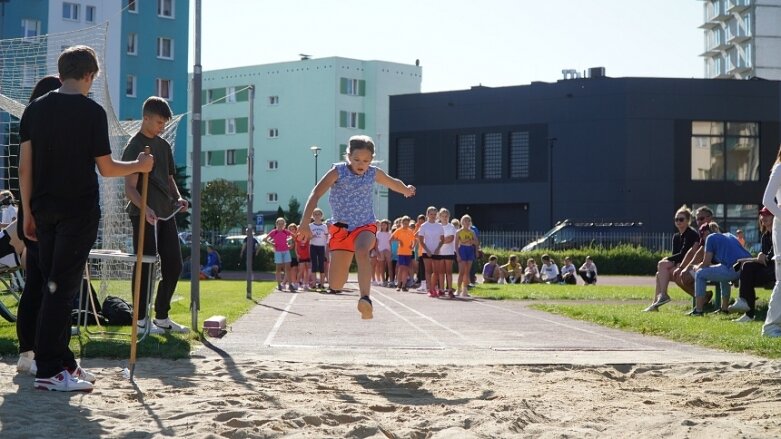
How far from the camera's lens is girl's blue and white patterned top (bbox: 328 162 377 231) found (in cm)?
930

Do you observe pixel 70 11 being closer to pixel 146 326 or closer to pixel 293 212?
pixel 293 212

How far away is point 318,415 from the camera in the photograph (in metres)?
5.88

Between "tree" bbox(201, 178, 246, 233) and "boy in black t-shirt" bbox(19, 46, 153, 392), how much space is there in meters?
60.2

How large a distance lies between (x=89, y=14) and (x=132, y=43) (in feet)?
10.6

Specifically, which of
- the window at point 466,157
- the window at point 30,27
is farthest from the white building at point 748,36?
the window at point 30,27

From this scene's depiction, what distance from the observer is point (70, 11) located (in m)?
59.1

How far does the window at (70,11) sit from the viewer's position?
193ft

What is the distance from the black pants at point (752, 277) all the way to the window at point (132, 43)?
52730 mm

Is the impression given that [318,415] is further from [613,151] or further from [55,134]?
[613,151]

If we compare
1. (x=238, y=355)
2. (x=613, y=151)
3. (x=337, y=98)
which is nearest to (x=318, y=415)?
(x=238, y=355)

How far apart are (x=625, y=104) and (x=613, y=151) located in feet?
7.95

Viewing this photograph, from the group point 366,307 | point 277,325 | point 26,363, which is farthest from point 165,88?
point 26,363

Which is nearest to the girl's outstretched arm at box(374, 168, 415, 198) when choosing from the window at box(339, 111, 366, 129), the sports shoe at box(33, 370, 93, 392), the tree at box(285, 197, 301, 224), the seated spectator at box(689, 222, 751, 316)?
the sports shoe at box(33, 370, 93, 392)

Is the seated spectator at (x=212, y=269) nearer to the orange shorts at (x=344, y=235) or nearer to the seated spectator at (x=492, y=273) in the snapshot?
the seated spectator at (x=492, y=273)
